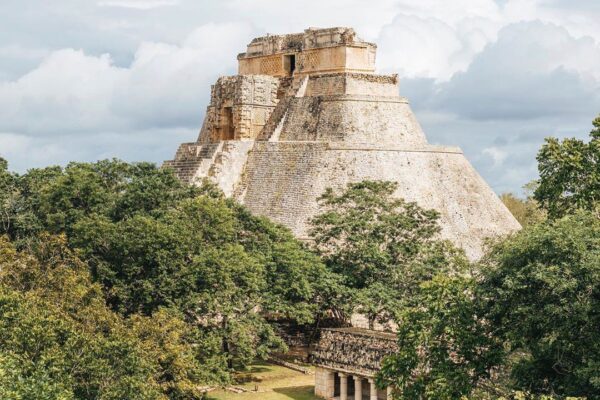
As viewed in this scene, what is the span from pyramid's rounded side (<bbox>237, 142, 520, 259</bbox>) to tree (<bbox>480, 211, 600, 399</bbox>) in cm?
2089

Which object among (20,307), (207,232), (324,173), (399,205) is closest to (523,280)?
(20,307)

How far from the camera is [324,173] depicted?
158 ft

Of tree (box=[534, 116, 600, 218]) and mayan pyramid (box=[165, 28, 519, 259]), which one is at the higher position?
mayan pyramid (box=[165, 28, 519, 259])

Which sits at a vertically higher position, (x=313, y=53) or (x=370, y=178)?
(x=313, y=53)

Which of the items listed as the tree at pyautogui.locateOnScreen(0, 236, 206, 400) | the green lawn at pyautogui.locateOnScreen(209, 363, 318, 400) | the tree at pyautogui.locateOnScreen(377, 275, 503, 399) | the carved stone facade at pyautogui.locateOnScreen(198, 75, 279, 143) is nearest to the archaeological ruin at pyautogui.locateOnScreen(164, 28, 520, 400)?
the carved stone facade at pyautogui.locateOnScreen(198, 75, 279, 143)

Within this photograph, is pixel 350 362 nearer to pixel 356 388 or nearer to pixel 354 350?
pixel 354 350

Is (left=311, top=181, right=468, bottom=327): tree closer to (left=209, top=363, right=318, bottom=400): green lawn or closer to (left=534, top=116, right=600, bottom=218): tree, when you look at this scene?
(left=209, top=363, right=318, bottom=400): green lawn

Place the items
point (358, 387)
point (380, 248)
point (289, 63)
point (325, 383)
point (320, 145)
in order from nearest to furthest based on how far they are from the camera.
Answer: point (358, 387) < point (325, 383) < point (380, 248) < point (320, 145) < point (289, 63)

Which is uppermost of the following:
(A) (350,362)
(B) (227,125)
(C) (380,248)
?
(B) (227,125)

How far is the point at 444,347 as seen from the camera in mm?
26844

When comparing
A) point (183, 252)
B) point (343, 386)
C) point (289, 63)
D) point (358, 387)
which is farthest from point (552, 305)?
point (289, 63)

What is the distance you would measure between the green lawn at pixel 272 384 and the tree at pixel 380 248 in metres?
3.38

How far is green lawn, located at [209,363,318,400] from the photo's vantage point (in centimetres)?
3559

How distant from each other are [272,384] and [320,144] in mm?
14629
